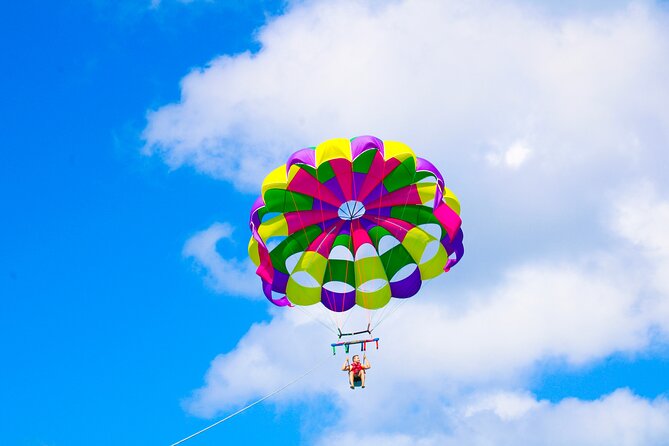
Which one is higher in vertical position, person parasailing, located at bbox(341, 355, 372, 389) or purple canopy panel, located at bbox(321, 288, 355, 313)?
purple canopy panel, located at bbox(321, 288, 355, 313)

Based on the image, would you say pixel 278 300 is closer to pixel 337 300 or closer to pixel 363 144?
pixel 337 300

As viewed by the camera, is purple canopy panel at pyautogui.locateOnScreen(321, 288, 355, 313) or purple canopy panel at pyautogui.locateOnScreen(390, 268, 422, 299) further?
purple canopy panel at pyautogui.locateOnScreen(321, 288, 355, 313)

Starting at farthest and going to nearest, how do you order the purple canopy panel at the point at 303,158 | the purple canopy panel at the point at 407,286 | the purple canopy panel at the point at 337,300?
1. the purple canopy panel at the point at 337,300
2. the purple canopy panel at the point at 407,286
3. the purple canopy panel at the point at 303,158

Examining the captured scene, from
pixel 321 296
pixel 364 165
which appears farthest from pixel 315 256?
pixel 364 165

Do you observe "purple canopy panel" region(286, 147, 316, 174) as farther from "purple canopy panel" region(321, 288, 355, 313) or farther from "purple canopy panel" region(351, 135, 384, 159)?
"purple canopy panel" region(321, 288, 355, 313)

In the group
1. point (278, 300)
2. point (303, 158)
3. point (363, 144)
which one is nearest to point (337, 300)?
point (278, 300)

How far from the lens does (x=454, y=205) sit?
109 ft

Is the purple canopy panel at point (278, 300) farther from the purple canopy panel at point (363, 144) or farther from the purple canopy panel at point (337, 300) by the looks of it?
the purple canopy panel at point (363, 144)

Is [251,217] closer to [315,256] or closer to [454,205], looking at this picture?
[315,256]

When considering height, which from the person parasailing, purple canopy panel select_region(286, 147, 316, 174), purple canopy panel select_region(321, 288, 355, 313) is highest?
purple canopy panel select_region(286, 147, 316, 174)

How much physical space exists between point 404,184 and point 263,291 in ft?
17.9

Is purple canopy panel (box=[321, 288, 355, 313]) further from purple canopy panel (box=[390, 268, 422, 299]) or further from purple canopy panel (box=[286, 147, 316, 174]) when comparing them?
purple canopy panel (box=[286, 147, 316, 174])

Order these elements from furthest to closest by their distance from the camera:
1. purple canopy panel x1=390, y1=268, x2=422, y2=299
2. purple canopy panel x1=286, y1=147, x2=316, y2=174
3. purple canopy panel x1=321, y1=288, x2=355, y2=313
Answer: purple canopy panel x1=321, y1=288, x2=355, y2=313 < purple canopy panel x1=390, y1=268, x2=422, y2=299 < purple canopy panel x1=286, y1=147, x2=316, y2=174

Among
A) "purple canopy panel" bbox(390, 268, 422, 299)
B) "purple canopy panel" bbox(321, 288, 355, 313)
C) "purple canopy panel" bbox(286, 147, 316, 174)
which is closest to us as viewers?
"purple canopy panel" bbox(286, 147, 316, 174)
